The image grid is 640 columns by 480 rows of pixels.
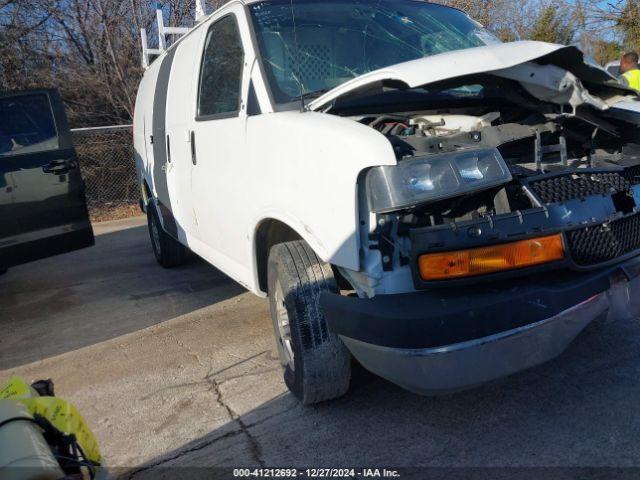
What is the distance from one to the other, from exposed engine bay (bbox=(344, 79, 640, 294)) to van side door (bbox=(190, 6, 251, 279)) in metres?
1.21

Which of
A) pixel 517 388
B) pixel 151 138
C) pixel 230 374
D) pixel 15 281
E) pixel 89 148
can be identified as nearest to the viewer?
pixel 517 388

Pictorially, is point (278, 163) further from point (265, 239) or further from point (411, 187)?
point (411, 187)

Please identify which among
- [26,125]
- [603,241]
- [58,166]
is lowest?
[603,241]

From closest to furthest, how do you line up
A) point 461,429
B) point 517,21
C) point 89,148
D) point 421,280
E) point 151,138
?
point 421,280 → point 461,429 → point 151,138 → point 89,148 → point 517,21

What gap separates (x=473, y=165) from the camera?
95.6 inches

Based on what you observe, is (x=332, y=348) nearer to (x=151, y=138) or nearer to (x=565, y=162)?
(x=565, y=162)

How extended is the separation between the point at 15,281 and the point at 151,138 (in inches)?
96.0

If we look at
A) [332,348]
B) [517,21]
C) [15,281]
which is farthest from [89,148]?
[517,21]

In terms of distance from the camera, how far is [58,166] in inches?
194

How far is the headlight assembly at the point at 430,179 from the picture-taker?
232cm

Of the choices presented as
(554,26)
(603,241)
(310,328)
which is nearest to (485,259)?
(603,241)

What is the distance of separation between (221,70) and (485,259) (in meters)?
2.30

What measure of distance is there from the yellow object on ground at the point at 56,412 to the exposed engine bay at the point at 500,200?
1265 mm

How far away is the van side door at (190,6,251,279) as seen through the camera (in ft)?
11.4
